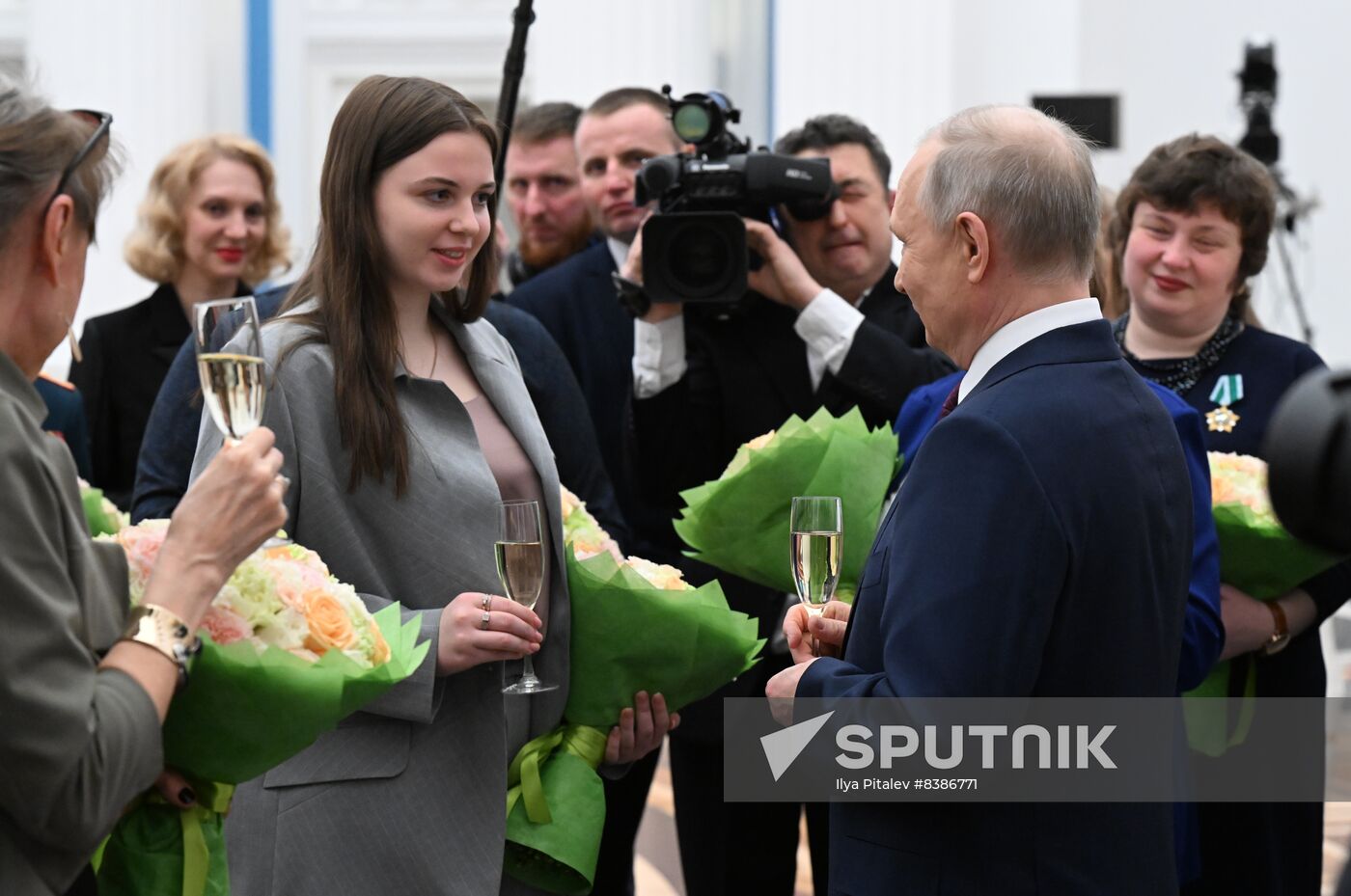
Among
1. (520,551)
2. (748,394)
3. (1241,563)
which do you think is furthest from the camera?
(748,394)

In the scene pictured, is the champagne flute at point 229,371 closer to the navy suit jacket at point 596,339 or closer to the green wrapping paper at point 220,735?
the green wrapping paper at point 220,735

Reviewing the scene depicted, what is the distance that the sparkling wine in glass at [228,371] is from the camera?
170 centimetres

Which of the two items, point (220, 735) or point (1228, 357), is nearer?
point (220, 735)

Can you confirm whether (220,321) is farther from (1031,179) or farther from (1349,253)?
(1349,253)

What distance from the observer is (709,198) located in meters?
3.19

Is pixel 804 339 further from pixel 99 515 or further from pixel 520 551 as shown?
pixel 99 515

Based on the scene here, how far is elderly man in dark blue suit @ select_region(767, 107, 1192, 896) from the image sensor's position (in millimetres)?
1770

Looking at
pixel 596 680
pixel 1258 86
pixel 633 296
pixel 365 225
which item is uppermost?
pixel 1258 86

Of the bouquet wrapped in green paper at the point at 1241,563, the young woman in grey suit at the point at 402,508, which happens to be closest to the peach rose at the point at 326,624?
the young woman in grey suit at the point at 402,508

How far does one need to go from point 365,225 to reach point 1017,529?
111 centimetres

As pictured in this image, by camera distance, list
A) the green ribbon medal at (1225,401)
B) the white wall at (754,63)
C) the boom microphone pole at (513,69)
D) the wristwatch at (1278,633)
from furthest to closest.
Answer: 1. the white wall at (754,63)
2. the boom microphone pole at (513,69)
3. the green ribbon medal at (1225,401)
4. the wristwatch at (1278,633)

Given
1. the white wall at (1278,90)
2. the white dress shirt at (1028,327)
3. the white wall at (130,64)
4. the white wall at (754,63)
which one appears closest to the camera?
the white dress shirt at (1028,327)

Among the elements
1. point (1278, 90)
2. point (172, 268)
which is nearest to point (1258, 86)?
point (1278, 90)

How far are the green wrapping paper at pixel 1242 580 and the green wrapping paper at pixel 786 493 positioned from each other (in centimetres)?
61
